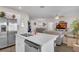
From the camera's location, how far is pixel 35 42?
1753 millimetres

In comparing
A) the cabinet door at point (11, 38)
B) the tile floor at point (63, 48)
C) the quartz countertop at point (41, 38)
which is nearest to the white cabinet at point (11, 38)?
the cabinet door at point (11, 38)

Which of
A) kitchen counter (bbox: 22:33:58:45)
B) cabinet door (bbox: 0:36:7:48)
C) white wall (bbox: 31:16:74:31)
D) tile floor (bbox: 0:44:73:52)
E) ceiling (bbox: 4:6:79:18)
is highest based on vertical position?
ceiling (bbox: 4:6:79:18)

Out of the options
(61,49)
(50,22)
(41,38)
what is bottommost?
(61,49)

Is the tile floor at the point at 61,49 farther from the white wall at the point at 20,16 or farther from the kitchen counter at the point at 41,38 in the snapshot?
the white wall at the point at 20,16

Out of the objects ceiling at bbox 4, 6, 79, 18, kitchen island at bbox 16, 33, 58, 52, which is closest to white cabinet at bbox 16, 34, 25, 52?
kitchen island at bbox 16, 33, 58, 52

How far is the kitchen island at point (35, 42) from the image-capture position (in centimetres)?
A: 171

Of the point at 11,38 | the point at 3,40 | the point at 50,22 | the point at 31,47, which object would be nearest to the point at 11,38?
the point at 11,38

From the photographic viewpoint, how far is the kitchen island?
67.3 inches

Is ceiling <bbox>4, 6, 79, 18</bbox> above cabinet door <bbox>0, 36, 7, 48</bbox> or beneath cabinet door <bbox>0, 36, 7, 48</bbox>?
above

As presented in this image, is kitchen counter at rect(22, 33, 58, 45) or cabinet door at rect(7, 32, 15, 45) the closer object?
kitchen counter at rect(22, 33, 58, 45)

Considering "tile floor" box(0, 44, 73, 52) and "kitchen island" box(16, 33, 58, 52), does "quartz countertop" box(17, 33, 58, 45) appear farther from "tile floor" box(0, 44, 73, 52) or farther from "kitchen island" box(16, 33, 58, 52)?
"tile floor" box(0, 44, 73, 52)

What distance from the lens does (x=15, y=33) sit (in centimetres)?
183

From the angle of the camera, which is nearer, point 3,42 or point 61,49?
point 61,49

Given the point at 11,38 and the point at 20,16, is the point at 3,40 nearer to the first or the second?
the point at 11,38
